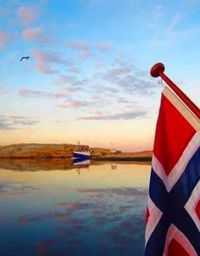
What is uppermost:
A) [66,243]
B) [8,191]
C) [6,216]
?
[8,191]

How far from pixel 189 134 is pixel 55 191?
26.5 meters

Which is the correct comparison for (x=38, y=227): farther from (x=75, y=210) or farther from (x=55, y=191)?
(x=55, y=191)

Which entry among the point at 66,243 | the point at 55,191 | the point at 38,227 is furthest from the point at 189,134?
the point at 55,191

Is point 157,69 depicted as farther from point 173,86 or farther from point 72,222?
point 72,222

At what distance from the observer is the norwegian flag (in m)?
3.44

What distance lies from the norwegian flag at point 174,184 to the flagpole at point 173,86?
49 millimetres

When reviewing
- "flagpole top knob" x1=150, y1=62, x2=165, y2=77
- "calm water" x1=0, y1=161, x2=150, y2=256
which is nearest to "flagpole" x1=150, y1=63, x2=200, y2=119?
"flagpole top knob" x1=150, y1=62, x2=165, y2=77

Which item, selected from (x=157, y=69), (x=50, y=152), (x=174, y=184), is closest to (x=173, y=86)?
(x=157, y=69)

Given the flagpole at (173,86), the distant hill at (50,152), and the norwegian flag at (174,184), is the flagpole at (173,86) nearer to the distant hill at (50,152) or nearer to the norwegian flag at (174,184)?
the norwegian flag at (174,184)

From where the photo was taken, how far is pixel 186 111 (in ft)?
11.5

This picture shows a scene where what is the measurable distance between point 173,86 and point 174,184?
3.13 feet

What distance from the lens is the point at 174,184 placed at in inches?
143

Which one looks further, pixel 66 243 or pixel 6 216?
pixel 6 216

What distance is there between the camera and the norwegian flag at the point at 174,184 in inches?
135
